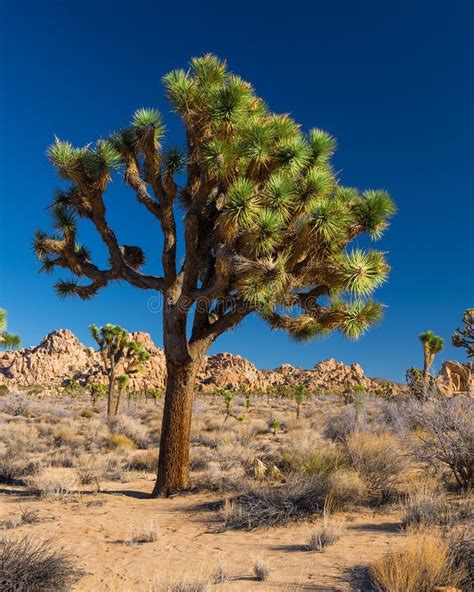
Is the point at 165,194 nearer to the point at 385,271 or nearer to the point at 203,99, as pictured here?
the point at 203,99

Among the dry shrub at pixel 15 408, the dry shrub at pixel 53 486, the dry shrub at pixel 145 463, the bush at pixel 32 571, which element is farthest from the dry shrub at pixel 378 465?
the dry shrub at pixel 15 408

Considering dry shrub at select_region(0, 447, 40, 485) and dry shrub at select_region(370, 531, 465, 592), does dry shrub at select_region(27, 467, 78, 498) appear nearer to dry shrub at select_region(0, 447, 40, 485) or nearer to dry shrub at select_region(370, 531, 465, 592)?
dry shrub at select_region(0, 447, 40, 485)

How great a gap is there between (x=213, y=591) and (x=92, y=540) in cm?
271

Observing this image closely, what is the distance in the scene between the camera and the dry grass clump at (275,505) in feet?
21.7

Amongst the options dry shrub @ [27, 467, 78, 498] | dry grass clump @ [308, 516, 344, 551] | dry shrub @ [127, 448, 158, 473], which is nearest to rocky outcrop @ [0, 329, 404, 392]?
dry shrub @ [127, 448, 158, 473]

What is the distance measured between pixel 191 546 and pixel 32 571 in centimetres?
222

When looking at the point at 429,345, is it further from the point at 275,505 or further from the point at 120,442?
the point at 275,505

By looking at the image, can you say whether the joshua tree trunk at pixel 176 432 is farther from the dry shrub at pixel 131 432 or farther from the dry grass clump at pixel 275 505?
the dry shrub at pixel 131 432

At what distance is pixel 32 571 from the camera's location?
13.8ft

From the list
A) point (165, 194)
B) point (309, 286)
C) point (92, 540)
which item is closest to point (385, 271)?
point (309, 286)

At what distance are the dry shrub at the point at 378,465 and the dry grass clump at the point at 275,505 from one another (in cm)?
94

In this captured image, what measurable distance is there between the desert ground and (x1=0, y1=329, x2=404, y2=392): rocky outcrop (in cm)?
5816

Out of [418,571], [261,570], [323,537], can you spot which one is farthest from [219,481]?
[418,571]

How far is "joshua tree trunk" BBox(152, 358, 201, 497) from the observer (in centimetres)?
907
